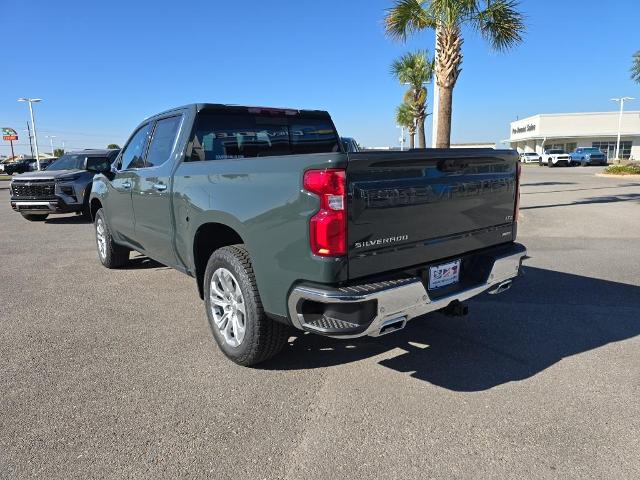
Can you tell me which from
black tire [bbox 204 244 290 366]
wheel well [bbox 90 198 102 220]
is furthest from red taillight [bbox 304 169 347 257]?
wheel well [bbox 90 198 102 220]

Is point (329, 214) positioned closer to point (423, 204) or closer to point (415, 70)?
point (423, 204)

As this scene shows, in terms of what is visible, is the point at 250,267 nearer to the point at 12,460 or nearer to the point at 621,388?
the point at 12,460

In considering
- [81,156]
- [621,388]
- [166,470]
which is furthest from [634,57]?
[166,470]

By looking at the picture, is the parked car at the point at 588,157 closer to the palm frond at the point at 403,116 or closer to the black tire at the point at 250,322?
the palm frond at the point at 403,116

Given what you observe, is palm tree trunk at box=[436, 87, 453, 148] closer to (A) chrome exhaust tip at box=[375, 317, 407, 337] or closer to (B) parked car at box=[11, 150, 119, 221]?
(B) parked car at box=[11, 150, 119, 221]

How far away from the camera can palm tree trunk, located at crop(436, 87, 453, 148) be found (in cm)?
1080

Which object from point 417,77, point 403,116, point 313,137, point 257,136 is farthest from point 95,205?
point 403,116

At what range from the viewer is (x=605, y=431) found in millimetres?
2824

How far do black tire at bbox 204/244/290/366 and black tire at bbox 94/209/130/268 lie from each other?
11.2ft

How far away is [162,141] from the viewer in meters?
4.89

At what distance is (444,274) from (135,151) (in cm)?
385

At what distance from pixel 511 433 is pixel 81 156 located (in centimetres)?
1350

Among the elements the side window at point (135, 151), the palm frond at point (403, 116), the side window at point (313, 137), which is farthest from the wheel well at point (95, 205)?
the palm frond at point (403, 116)

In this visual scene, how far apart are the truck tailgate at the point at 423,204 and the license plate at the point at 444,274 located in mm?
76
